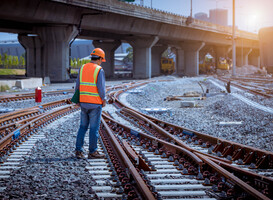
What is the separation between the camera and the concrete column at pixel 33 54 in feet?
126

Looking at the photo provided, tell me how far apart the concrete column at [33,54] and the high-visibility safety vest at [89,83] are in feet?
112

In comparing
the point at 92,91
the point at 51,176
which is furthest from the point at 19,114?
the point at 51,176

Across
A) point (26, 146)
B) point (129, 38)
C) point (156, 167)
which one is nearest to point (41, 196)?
point (156, 167)

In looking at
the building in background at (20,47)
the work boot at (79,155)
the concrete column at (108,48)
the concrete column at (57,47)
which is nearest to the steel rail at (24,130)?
the work boot at (79,155)

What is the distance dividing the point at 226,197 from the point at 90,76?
3055 mm

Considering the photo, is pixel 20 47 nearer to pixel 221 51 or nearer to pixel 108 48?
pixel 221 51

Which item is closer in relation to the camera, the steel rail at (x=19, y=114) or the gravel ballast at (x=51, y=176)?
the gravel ballast at (x=51, y=176)

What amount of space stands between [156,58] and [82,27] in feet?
93.6

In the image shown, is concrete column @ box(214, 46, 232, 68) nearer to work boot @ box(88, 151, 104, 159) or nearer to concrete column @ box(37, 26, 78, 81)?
concrete column @ box(37, 26, 78, 81)

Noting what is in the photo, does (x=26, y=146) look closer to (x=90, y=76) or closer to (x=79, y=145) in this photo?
(x=79, y=145)

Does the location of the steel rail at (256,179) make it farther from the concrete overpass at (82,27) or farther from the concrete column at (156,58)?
the concrete column at (156,58)

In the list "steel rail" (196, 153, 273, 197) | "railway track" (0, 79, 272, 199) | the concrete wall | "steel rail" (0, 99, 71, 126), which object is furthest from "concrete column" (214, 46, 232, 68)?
"steel rail" (196, 153, 273, 197)

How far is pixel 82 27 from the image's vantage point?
3638 cm

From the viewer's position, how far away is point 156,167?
5.65 m
